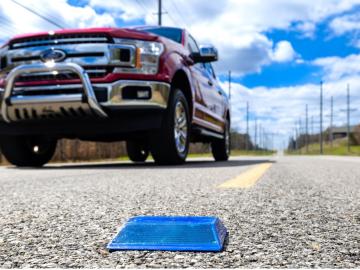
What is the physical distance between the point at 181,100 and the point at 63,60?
1.65 m

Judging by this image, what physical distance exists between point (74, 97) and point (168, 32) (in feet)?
7.63

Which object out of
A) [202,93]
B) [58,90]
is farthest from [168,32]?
[58,90]

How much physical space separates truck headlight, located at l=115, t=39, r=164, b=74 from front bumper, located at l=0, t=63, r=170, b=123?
0.16 metres

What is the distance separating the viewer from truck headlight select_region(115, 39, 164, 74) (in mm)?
5727

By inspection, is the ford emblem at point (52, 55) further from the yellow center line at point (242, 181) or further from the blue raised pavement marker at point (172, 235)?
the blue raised pavement marker at point (172, 235)

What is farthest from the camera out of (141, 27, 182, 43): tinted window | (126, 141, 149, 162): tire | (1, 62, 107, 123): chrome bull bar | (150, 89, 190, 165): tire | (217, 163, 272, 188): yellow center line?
(126, 141, 149, 162): tire

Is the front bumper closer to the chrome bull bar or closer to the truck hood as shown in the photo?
the chrome bull bar

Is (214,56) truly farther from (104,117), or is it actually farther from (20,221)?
(20,221)

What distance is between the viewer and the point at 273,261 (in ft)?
4.17

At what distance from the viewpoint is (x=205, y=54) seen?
7.21 m

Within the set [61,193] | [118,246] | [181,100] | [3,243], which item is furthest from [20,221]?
[181,100]

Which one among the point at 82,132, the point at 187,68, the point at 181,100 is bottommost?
the point at 82,132

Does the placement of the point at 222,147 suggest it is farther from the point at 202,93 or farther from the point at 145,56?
the point at 145,56

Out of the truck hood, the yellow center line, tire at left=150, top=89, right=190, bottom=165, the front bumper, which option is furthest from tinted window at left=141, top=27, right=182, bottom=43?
the yellow center line
